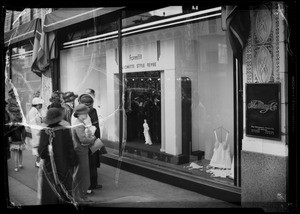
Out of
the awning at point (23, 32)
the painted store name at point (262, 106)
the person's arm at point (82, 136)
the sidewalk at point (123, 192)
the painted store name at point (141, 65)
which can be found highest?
the awning at point (23, 32)

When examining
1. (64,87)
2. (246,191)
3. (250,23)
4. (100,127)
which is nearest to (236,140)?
(246,191)

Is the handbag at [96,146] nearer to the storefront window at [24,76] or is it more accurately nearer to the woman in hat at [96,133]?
the woman in hat at [96,133]

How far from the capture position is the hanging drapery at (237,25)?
15.3 ft

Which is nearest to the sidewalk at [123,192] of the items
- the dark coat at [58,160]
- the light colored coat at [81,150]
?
the light colored coat at [81,150]

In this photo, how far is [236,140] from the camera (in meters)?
5.40

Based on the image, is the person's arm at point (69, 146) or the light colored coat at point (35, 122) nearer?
the person's arm at point (69, 146)

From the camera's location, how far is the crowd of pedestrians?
4.52 m

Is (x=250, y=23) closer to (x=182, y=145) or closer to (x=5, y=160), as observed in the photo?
(x=182, y=145)

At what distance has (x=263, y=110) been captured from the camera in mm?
4750

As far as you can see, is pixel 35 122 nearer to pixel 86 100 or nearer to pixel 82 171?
pixel 86 100

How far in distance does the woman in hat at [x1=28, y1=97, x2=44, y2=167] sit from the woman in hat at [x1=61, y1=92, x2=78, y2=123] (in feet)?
1.31

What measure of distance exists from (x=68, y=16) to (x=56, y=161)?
3000mm

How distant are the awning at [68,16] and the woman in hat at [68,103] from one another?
54.1 inches

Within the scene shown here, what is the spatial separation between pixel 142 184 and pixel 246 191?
1866 millimetres
